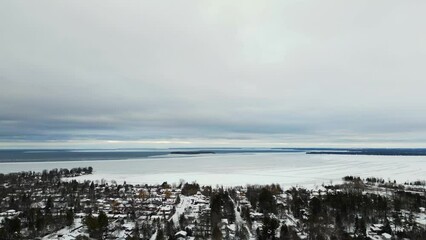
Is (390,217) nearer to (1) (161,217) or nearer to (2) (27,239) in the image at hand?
(1) (161,217)

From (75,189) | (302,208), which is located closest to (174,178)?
(75,189)

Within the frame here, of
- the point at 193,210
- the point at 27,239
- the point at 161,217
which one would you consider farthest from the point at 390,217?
the point at 27,239

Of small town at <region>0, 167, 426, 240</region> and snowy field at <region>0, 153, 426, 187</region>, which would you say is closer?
small town at <region>0, 167, 426, 240</region>

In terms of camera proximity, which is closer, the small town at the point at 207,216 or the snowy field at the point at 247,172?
the small town at the point at 207,216

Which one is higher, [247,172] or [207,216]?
[247,172]

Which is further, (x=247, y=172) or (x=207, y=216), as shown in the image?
(x=247, y=172)

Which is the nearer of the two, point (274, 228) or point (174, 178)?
point (274, 228)

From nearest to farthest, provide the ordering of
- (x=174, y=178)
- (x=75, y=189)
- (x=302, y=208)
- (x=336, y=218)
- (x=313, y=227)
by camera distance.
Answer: (x=313, y=227) → (x=336, y=218) → (x=302, y=208) → (x=75, y=189) → (x=174, y=178)

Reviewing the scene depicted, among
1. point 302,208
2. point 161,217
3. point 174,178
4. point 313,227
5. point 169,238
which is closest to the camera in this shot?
point 169,238
